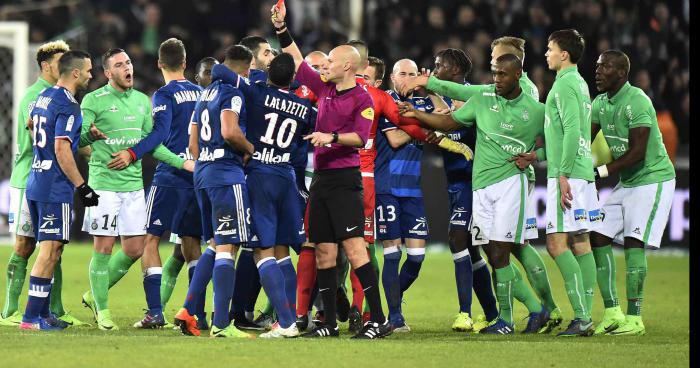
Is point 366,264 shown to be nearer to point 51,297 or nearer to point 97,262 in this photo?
point 97,262

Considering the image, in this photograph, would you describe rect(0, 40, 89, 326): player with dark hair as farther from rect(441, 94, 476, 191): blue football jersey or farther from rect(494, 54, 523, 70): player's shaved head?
rect(494, 54, 523, 70): player's shaved head

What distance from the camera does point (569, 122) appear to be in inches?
373

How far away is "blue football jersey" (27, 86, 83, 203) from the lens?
9.38 meters

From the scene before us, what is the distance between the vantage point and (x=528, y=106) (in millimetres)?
9766

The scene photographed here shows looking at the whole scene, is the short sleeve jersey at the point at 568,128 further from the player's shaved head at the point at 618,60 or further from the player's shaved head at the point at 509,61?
the player's shaved head at the point at 618,60

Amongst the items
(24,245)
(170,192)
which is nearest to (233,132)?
(170,192)

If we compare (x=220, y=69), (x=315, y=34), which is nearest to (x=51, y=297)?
(x=220, y=69)

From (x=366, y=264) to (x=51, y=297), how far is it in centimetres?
310

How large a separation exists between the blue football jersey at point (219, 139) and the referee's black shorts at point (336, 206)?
22.8 inches

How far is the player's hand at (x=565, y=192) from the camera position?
959 centimetres

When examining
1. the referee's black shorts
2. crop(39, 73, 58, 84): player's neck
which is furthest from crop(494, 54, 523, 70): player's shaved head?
crop(39, 73, 58, 84): player's neck

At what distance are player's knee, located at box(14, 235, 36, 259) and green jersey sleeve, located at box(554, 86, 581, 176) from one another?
4.41 metres

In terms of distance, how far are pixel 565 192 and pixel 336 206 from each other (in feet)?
6.22

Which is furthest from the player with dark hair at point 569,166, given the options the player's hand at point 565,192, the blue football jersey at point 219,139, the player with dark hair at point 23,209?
the player with dark hair at point 23,209
